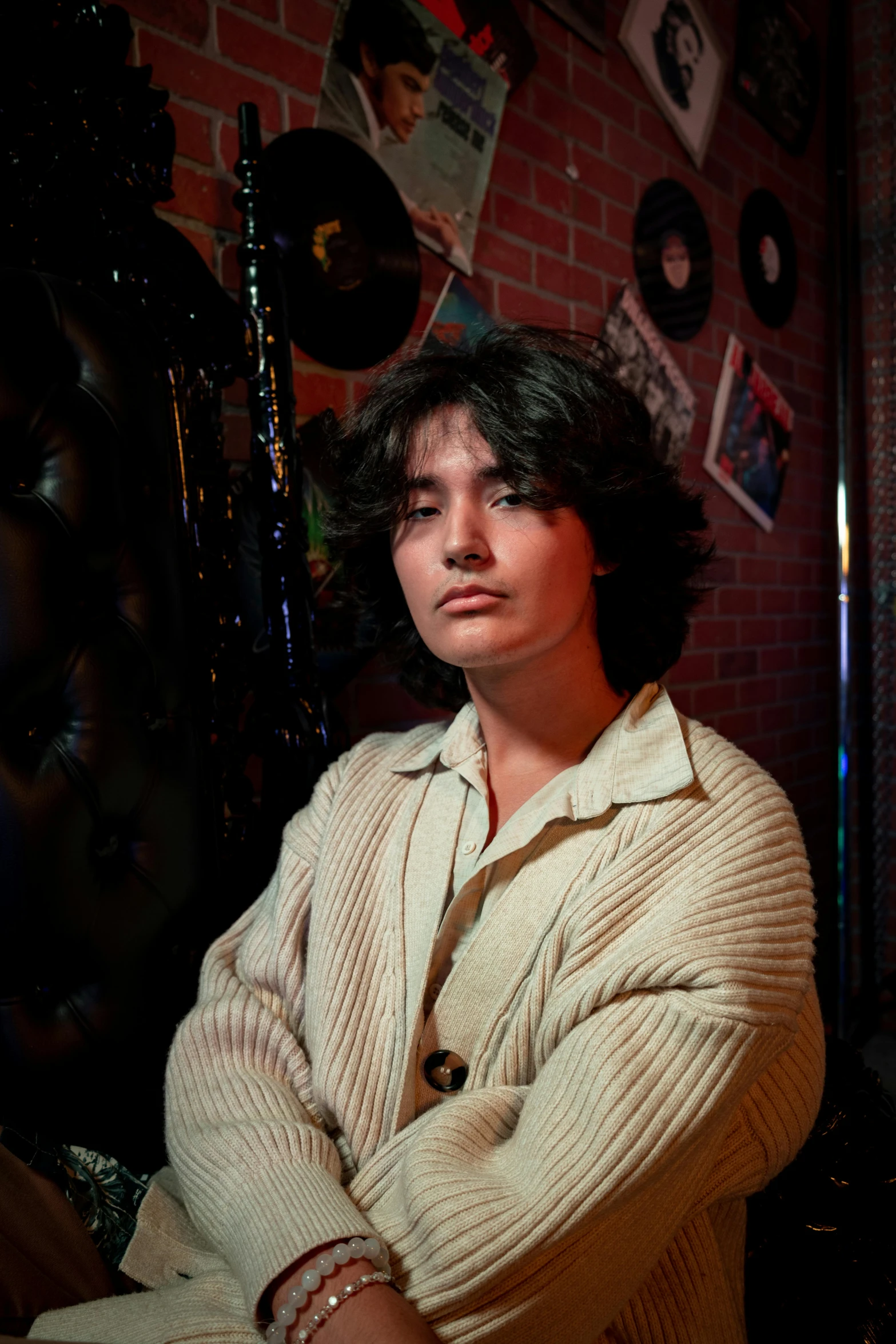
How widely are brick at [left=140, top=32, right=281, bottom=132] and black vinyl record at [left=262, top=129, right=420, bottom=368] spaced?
0.06m

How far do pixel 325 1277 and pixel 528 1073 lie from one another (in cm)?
28

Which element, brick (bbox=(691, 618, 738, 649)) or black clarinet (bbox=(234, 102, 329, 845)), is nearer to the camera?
black clarinet (bbox=(234, 102, 329, 845))

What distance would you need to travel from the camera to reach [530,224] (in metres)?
2.03

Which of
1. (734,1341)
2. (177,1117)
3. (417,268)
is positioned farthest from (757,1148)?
(417,268)

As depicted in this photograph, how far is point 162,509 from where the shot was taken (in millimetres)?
1249

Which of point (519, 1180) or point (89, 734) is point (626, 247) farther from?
point (519, 1180)

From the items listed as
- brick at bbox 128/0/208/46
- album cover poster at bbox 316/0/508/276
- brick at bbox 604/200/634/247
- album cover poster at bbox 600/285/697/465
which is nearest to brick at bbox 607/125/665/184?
brick at bbox 604/200/634/247

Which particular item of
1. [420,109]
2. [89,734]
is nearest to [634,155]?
[420,109]

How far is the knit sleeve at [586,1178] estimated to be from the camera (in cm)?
81

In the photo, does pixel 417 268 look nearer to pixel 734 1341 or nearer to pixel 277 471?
pixel 277 471

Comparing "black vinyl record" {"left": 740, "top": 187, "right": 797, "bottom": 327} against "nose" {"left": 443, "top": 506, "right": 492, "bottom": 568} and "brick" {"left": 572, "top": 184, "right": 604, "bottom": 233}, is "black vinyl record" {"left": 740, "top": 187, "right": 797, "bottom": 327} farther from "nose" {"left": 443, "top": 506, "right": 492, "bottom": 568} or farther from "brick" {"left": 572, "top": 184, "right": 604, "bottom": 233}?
"nose" {"left": 443, "top": 506, "right": 492, "bottom": 568}

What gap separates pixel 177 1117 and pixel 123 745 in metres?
0.45

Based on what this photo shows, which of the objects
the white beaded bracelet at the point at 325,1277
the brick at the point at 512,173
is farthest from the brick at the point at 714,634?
the white beaded bracelet at the point at 325,1277

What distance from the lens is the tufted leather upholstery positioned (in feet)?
3.58
